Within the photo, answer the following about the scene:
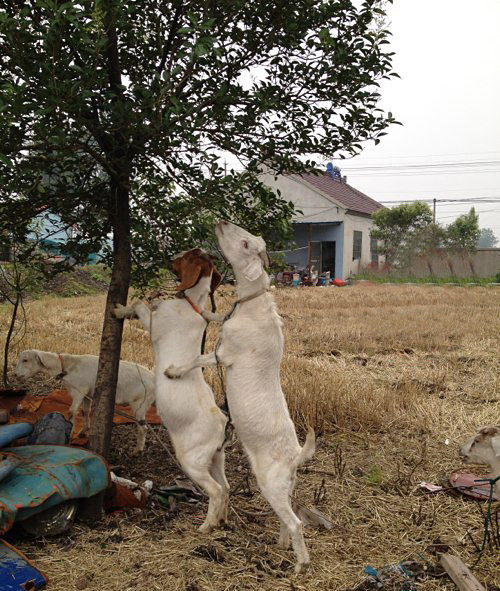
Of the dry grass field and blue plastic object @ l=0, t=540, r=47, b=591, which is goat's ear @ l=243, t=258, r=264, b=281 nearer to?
the dry grass field

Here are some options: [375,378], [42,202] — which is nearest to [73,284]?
[375,378]

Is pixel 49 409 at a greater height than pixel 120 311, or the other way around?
pixel 120 311

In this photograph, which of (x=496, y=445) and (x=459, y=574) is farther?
(x=496, y=445)

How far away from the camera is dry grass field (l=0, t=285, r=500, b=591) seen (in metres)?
3.54

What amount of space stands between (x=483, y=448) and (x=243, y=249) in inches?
93.1

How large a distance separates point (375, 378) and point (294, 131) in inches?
193

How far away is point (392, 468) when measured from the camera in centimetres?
545

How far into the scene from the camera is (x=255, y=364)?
363 centimetres

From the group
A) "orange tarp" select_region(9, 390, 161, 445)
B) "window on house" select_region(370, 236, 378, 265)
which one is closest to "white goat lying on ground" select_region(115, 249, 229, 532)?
"orange tarp" select_region(9, 390, 161, 445)

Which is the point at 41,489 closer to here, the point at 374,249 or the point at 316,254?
the point at 316,254

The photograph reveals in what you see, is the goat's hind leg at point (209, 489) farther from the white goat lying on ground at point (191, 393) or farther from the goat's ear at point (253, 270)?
the goat's ear at point (253, 270)

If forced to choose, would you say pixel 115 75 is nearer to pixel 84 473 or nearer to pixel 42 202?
pixel 42 202

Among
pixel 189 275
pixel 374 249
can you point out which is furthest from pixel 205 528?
pixel 374 249

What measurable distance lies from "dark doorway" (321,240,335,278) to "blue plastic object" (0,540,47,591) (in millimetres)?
31863
